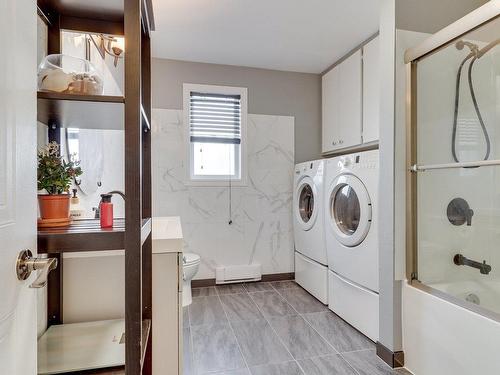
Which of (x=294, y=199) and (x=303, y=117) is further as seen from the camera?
(x=303, y=117)

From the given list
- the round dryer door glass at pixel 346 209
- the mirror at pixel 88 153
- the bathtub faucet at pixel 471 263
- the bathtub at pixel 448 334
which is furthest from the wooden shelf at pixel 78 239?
the bathtub faucet at pixel 471 263

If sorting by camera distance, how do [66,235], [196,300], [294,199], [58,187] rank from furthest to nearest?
1. [294,199]
2. [196,300]
3. [58,187]
4. [66,235]

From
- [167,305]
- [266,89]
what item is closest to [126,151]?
[167,305]

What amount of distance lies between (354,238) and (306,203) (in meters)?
1.00

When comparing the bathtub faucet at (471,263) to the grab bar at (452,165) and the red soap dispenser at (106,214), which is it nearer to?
the grab bar at (452,165)

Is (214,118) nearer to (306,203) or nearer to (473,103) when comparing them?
(306,203)

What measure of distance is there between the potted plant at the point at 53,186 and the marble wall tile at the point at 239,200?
2.20 m

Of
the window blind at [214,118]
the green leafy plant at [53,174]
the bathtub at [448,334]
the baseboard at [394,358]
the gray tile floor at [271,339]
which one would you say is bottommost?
the gray tile floor at [271,339]

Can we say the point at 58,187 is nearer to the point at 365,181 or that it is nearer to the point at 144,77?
the point at 144,77

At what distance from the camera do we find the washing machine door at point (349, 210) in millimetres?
2129

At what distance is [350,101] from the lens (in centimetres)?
296

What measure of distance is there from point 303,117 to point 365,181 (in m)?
1.62

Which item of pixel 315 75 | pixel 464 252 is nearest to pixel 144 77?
pixel 464 252

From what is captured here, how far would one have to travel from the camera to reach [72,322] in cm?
124
